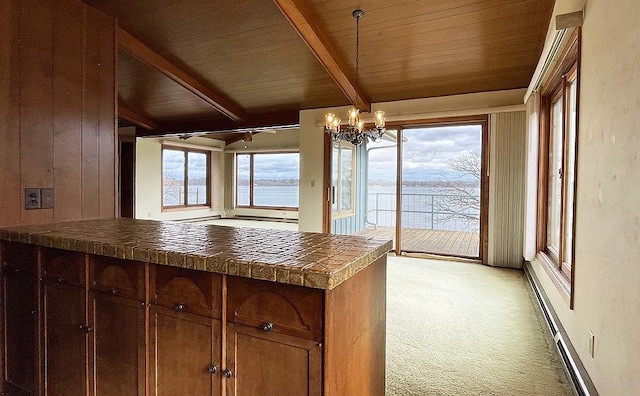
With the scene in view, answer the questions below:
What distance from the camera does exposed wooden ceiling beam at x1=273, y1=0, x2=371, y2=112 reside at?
3.52m

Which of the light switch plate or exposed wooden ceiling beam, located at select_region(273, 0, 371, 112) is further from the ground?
exposed wooden ceiling beam, located at select_region(273, 0, 371, 112)

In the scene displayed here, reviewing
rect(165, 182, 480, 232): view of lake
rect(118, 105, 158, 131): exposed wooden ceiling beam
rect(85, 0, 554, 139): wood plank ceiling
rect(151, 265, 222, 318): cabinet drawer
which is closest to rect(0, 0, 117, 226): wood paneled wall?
rect(151, 265, 222, 318): cabinet drawer

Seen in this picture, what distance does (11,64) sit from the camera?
2.02 m

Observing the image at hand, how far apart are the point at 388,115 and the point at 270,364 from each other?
16.2 ft

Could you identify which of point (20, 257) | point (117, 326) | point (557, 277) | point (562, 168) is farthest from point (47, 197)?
point (562, 168)

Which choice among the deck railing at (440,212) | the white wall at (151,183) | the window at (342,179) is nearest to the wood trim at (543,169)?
the deck railing at (440,212)

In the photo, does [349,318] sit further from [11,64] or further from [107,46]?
[107,46]

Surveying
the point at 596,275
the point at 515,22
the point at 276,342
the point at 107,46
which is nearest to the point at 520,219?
the point at 515,22

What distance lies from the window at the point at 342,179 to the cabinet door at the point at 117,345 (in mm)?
4962

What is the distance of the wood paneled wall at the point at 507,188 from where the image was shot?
475 cm

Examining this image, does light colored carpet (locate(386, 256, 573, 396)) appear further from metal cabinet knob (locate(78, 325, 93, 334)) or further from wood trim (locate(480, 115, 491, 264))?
metal cabinet knob (locate(78, 325, 93, 334))

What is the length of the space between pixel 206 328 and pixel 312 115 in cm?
533

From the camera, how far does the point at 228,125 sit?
7.03m

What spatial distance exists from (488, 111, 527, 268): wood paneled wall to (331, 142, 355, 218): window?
265 cm
